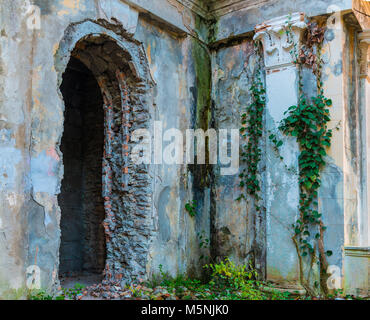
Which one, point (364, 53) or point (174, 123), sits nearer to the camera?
point (174, 123)

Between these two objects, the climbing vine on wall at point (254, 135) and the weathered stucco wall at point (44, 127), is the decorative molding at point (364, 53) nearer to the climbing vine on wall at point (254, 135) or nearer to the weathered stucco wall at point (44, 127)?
the climbing vine on wall at point (254, 135)

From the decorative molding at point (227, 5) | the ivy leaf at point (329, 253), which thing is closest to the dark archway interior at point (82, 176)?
the decorative molding at point (227, 5)

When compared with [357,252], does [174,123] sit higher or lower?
higher

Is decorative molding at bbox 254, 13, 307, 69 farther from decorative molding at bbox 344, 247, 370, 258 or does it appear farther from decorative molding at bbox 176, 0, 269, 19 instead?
decorative molding at bbox 344, 247, 370, 258

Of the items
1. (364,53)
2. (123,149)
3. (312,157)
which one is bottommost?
(312,157)

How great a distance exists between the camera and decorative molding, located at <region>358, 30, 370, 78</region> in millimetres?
6359

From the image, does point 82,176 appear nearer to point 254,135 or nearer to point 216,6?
point 254,135

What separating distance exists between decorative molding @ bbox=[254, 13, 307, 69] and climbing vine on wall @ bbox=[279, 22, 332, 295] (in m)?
0.23

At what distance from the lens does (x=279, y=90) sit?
6246mm

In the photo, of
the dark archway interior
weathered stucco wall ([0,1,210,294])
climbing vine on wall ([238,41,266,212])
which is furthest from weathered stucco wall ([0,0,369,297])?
the dark archway interior

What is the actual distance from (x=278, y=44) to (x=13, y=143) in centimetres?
413

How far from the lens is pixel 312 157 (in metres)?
5.85

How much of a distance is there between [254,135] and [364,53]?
2171 millimetres

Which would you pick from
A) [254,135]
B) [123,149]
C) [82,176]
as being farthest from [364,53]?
[82,176]
